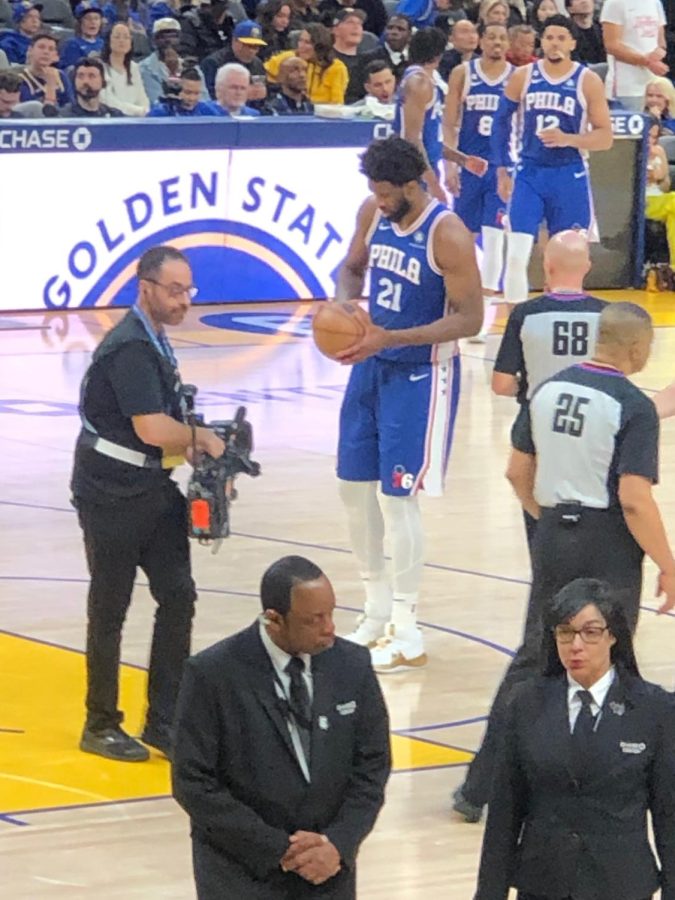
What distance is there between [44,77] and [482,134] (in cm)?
386

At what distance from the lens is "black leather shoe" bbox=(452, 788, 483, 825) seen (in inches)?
264

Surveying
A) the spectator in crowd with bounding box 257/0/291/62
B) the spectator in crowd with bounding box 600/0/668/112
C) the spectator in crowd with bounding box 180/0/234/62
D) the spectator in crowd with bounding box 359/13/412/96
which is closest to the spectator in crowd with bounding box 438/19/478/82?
the spectator in crowd with bounding box 359/13/412/96

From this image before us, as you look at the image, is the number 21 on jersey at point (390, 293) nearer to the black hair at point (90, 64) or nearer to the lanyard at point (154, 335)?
the lanyard at point (154, 335)

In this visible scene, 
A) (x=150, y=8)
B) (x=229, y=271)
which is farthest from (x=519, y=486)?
(x=150, y=8)

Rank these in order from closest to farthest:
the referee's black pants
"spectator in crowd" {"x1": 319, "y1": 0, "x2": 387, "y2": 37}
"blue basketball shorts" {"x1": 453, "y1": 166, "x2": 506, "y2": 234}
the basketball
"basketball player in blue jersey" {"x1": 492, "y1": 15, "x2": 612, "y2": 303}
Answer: the referee's black pants
the basketball
"basketball player in blue jersey" {"x1": 492, "y1": 15, "x2": 612, "y2": 303}
"blue basketball shorts" {"x1": 453, "y1": 166, "x2": 506, "y2": 234}
"spectator in crowd" {"x1": 319, "y1": 0, "x2": 387, "y2": 37}

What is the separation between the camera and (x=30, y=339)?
15625mm

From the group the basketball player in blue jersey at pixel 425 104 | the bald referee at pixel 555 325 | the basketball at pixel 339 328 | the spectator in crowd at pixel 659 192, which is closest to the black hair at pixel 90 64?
the basketball player in blue jersey at pixel 425 104

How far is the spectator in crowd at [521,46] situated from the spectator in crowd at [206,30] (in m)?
2.86

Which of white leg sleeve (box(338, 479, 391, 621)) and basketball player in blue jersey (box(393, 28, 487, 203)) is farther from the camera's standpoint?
basketball player in blue jersey (box(393, 28, 487, 203))

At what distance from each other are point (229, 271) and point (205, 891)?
13.1 m

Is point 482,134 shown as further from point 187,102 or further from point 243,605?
point 243,605

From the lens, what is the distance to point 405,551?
828 cm

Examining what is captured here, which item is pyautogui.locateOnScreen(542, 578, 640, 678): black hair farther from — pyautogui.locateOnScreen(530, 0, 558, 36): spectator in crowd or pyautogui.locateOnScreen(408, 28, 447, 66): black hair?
pyautogui.locateOnScreen(530, 0, 558, 36): spectator in crowd

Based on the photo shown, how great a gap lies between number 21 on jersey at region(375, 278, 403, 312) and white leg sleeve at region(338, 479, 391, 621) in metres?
0.69
